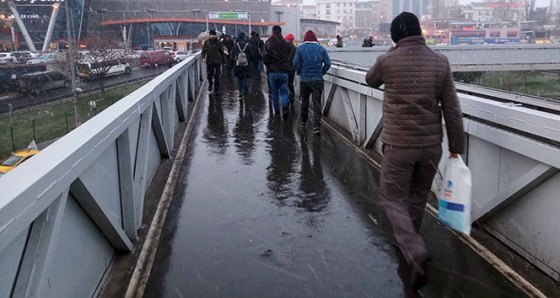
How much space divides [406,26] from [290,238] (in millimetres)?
1889

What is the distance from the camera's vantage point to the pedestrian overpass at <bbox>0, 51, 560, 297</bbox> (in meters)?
2.46

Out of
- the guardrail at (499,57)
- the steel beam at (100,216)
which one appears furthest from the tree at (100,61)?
the steel beam at (100,216)

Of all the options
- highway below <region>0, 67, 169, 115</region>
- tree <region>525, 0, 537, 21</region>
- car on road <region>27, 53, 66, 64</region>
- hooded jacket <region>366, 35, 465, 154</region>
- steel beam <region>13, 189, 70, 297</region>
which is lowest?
highway below <region>0, 67, 169, 115</region>

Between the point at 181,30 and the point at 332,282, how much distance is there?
330ft

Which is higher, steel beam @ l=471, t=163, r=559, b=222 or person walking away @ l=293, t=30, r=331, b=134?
person walking away @ l=293, t=30, r=331, b=134

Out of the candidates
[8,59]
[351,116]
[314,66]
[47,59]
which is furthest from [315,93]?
[8,59]

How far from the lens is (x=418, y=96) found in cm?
362

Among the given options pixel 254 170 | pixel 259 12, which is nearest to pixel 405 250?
pixel 254 170

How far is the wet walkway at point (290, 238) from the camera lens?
3.58 metres

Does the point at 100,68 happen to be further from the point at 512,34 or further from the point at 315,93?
the point at 512,34

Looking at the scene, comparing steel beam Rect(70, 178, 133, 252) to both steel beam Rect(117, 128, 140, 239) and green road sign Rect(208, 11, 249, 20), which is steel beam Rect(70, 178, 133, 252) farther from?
green road sign Rect(208, 11, 249, 20)

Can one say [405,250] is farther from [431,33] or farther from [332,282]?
[431,33]

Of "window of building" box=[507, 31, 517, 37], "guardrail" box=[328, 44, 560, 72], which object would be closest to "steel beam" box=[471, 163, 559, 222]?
"guardrail" box=[328, 44, 560, 72]

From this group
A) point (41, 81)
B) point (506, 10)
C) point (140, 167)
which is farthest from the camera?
point (506, 10)
